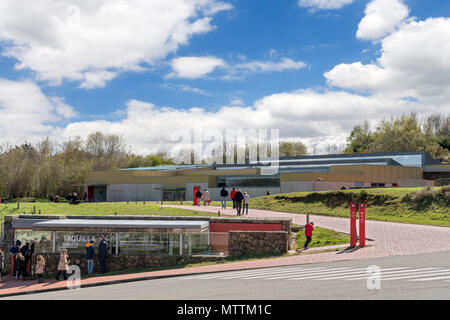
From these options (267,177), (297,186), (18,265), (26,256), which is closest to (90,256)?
(26,256)

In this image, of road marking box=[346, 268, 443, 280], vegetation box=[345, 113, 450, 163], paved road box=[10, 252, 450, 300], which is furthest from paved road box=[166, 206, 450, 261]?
vegetation box=[345, 113, 450, 163]

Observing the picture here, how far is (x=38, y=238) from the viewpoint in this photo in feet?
78.8

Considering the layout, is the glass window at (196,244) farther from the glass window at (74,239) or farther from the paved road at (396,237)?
the paved road at (396,237)

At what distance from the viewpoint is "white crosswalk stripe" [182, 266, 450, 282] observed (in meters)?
12.6

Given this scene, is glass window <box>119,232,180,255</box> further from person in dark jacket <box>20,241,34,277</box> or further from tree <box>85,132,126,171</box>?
tree <box>85,132,126,171</box>

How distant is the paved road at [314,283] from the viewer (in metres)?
10.8

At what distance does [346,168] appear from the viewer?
5259 centimetres

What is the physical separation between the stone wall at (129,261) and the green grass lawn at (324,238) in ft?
17.4

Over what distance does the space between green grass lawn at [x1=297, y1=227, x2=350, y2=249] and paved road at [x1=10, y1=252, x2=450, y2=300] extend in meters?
5.14

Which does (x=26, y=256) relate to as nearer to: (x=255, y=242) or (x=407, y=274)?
(x=255, y=242)

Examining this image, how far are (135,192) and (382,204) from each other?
37.9m

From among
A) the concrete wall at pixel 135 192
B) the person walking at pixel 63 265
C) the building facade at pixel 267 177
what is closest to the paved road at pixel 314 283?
the person walking at pixel 63 265

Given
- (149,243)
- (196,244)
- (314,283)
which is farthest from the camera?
(149,243)
